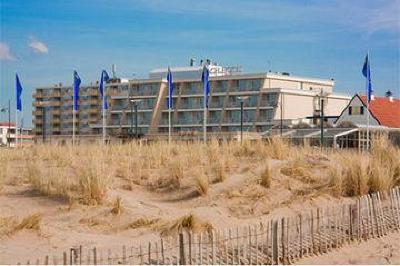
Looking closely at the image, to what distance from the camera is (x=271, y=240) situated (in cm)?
998

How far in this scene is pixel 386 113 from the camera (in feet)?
232

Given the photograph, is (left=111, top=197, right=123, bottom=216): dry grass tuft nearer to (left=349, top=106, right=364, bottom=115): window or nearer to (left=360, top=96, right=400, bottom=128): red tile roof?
(left=360, top=96, right=400, bottom=128): red tile roof

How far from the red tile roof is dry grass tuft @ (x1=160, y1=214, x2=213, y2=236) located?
193ft

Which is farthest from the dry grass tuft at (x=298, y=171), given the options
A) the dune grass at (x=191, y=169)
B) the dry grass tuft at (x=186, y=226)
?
the dry grass tuft at (x=186, y=226)

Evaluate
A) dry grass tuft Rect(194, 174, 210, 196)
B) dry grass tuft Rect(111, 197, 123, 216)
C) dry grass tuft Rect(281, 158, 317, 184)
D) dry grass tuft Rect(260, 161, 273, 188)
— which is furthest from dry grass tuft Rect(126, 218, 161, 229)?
dry grass tuft Rect(281, 158, 317, 184)

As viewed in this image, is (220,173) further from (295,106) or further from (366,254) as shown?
(295,106)

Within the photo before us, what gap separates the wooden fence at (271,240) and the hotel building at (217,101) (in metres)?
63.8

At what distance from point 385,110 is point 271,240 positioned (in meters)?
64.5

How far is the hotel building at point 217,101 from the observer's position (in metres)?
86.1

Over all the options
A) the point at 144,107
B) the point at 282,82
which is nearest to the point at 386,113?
the point at 282,82

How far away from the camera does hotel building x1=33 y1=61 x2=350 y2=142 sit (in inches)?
3391

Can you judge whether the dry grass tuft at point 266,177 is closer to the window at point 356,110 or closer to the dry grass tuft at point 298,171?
the dry grass tuft at point 298,171

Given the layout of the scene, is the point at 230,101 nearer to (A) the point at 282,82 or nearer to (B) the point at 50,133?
(A) the point at 282,82

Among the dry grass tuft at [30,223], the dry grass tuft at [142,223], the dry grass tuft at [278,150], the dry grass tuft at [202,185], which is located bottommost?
the dry grass tuft at [142,223]
